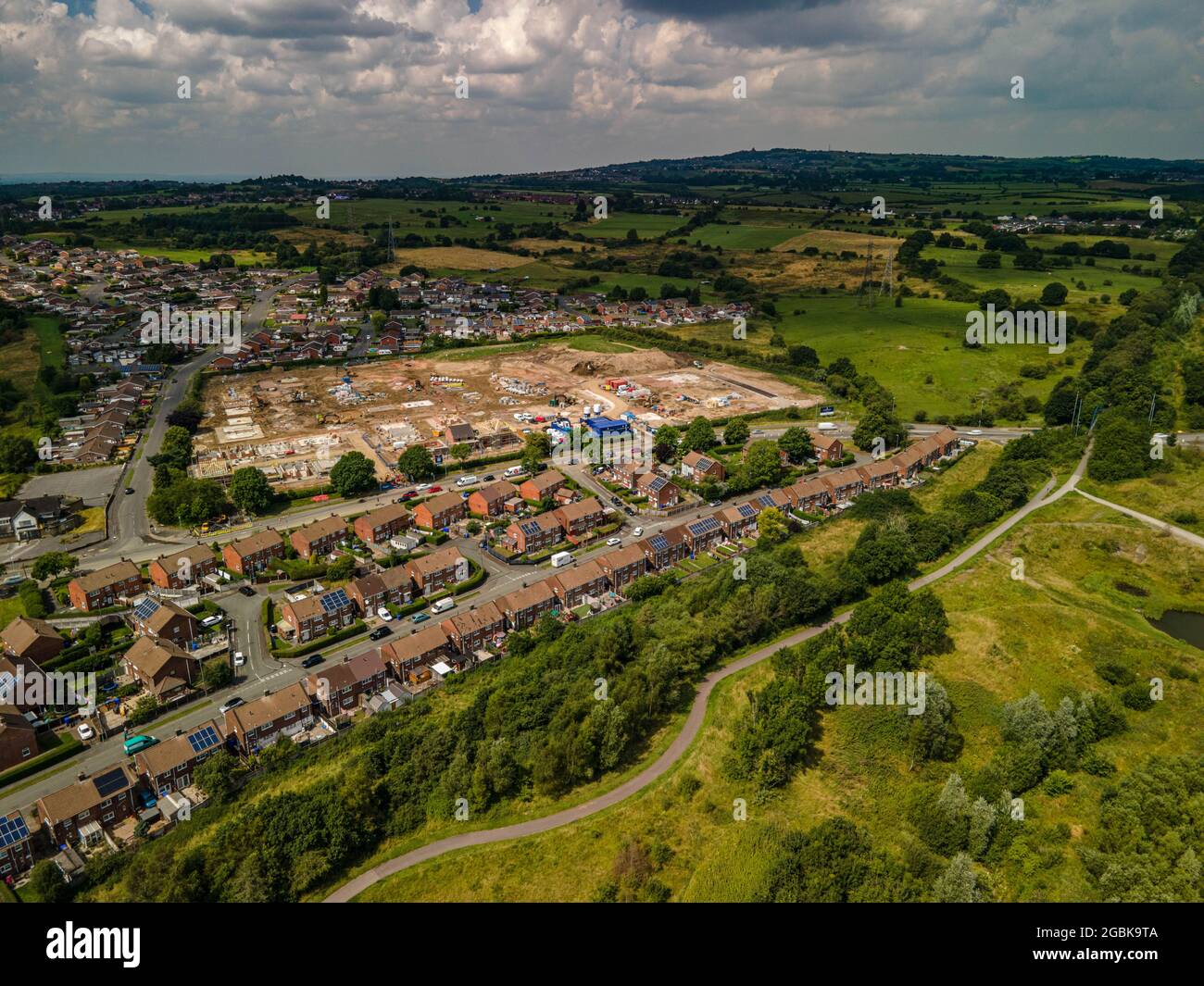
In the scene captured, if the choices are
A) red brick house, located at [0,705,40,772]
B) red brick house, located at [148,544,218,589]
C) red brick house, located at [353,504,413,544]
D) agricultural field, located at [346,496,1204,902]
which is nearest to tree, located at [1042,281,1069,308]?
agricultural field, located at [346,496,1204,902]

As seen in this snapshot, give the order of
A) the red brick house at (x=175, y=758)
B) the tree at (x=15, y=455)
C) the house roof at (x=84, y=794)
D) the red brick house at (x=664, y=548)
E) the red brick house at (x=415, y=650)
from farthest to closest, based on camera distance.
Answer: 1. the tree at (x=15, y=455)
2. the red brick house at (x=664, y=548)
3. the red brick house at (x=415, y=650)
4. the red brick house at (x=175, y=758)
5. the house roof at (x=84, y=794)

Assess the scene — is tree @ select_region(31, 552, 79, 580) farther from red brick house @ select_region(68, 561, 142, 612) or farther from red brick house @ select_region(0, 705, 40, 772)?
red brick house @ select_region(0, 705, 40, 772)

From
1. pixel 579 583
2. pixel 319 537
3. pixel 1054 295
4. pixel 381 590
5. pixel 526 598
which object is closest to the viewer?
pixel 526 598

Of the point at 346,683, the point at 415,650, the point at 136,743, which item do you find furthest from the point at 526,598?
the point at 136,743

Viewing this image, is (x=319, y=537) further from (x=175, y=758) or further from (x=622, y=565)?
(x=622, y=565)

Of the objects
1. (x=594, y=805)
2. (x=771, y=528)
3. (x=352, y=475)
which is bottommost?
(x=594, y=805)

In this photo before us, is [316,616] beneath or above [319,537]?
beneath

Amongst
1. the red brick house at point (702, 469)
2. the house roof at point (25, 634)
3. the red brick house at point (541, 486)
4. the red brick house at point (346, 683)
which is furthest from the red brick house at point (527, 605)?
the house roof at point (25, 634)

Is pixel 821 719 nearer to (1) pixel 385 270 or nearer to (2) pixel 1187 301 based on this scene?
(2) pixel 1187 301

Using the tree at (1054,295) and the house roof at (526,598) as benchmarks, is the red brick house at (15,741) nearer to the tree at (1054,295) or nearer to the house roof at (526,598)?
the house roof at (526,598)
